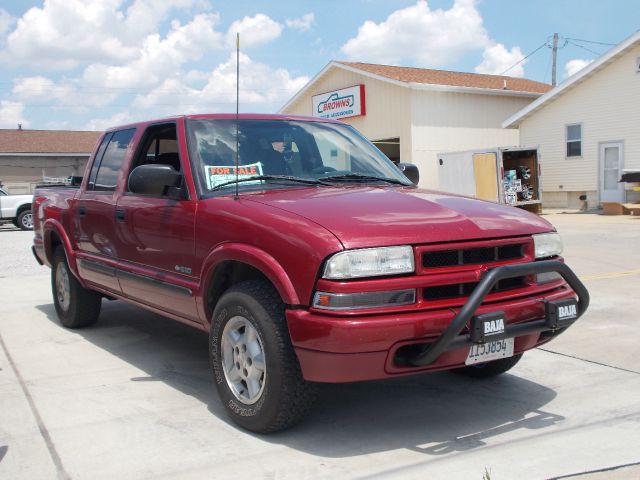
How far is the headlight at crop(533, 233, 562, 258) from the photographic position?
A: 4062mm

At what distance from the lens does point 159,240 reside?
492 cm

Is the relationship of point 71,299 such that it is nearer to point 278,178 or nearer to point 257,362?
point 278,178

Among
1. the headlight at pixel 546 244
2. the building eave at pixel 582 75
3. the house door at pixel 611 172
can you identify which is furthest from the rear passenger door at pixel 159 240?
the house door at pixel 611 172

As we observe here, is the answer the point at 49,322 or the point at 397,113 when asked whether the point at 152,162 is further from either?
the point at 397,113

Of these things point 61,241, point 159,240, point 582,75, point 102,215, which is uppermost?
point 582,75

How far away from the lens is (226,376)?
13.6 ft

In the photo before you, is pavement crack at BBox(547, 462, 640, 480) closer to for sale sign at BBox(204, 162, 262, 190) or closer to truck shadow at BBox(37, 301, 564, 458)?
truck shadow at BBox(37, 301, 564, 458)

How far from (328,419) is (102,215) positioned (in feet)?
9.06

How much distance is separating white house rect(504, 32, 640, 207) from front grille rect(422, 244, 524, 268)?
20413 millimetres

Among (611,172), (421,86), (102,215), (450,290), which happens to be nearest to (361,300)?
(450,290)

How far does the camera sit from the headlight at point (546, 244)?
160 inches

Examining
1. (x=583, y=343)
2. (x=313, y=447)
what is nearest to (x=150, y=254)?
(x=313, y=447)

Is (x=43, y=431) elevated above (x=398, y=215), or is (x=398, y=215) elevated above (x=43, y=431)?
(x=398, y=215)

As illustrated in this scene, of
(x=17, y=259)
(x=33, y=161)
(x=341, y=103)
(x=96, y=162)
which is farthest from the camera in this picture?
(x=33, y=161)
